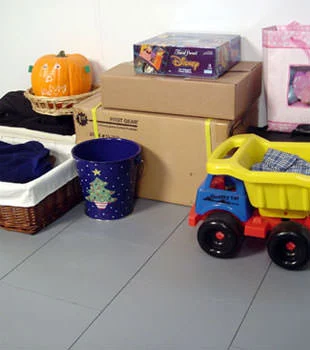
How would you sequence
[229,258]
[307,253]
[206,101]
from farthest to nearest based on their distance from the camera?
[206,101]
[229,258]
[307,253]

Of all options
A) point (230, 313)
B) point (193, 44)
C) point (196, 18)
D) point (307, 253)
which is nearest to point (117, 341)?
point (230, 313)

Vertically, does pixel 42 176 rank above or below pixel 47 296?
above

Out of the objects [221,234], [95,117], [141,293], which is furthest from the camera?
[95,117]

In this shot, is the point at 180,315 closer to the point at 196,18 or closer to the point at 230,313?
the point at 230,313

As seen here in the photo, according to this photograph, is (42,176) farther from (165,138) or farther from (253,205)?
(253,205)

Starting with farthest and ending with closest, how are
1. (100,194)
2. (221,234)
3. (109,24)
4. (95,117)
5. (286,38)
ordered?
1. (109,24)
2. (95,117)
3. (100,194)
4. (286,38)
5. (221,234)

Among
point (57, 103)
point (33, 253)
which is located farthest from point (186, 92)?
point (33, 253)

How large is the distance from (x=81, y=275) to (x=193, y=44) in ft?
2.62

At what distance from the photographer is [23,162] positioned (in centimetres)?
175

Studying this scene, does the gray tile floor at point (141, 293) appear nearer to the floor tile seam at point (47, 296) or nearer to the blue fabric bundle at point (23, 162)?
the floor tile seam at point (47, 296)

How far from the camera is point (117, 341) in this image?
123cm

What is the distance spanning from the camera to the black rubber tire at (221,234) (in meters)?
1.48

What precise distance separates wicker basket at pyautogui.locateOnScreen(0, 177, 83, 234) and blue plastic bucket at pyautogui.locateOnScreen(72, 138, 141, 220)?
87mm

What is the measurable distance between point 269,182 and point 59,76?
0.96 m
